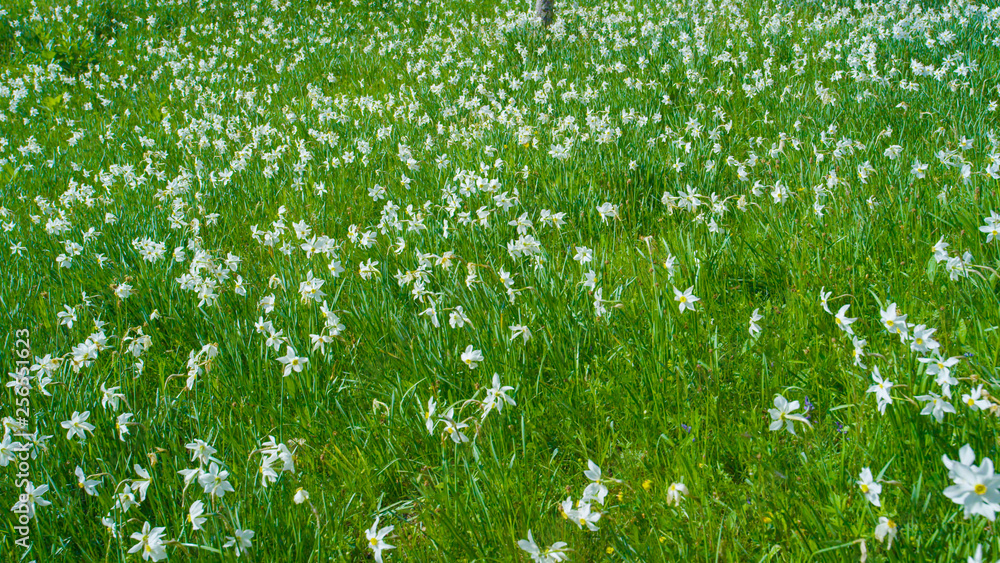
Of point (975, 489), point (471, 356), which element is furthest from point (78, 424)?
point (975, 489)

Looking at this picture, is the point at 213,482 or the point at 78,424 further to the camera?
the point at 78,424

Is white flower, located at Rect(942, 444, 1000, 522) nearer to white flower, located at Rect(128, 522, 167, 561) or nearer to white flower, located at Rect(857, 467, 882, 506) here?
white flower, located at Rect(857, 467, 882, 506)

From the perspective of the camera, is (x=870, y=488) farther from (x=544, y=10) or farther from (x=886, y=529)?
(x=544, y=10)

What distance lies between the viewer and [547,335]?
264cm

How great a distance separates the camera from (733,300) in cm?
297

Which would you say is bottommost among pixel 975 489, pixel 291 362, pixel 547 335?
pixel 547 335

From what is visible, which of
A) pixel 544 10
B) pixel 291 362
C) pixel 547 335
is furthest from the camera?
pixel 544 10

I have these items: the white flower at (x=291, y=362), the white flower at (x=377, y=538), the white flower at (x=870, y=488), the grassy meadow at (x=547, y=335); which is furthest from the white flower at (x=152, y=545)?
the white flower at (x=870, y=488)

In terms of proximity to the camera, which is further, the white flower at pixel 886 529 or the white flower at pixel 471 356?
the white flower at pixel 471 356

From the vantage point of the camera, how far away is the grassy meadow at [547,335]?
1890mm

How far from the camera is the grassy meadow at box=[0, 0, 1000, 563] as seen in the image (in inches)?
74.4

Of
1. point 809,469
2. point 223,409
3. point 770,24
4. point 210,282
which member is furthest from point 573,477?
point 770,24

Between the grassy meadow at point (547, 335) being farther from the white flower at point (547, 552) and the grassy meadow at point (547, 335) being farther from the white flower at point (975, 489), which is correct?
the white flower at point (547, 552)

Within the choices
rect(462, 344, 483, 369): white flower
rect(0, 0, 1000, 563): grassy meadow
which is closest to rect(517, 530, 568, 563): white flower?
rect(0, 0, 1000, 563): grassy meadow
